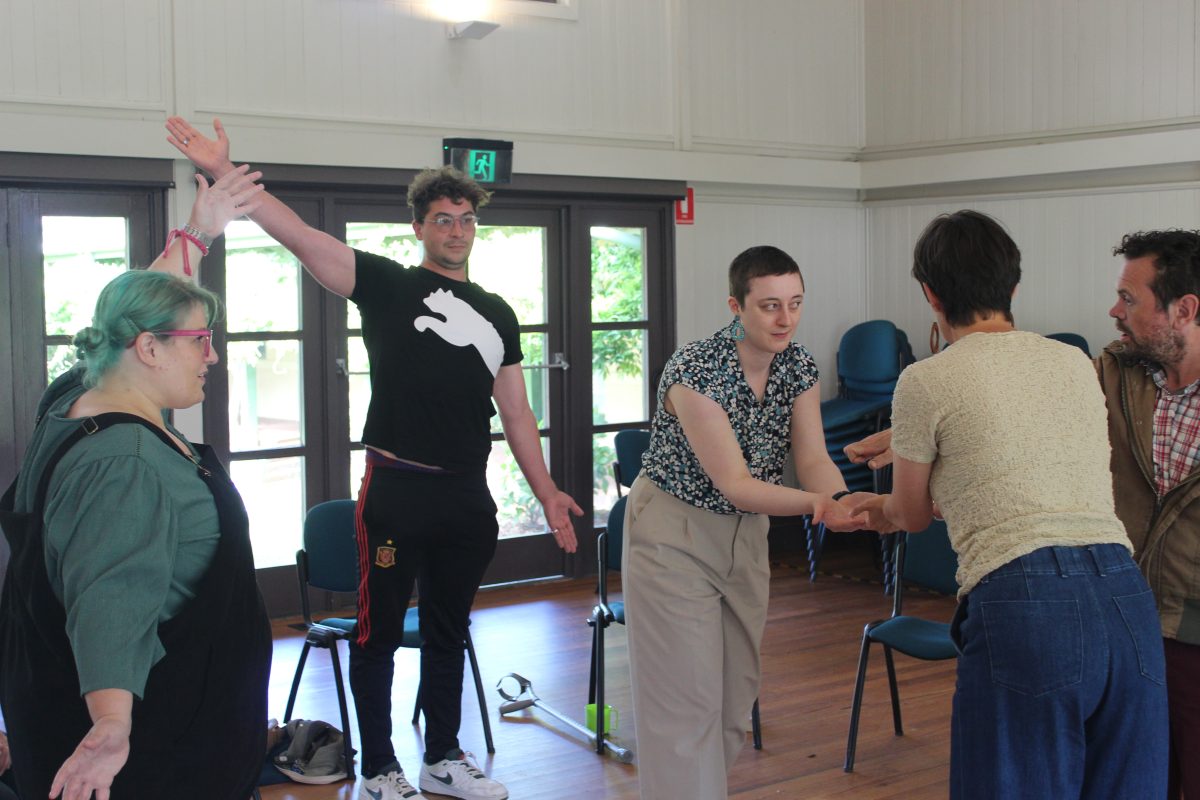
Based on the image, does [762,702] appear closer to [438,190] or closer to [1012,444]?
[438,190]

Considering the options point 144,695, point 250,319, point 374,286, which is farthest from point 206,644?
point 250,319

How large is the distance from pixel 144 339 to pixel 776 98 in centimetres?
602

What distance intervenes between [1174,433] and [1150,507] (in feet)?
0.54

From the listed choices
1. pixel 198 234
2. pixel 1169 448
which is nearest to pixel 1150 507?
pixel 1169 448

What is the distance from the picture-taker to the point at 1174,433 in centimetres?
242

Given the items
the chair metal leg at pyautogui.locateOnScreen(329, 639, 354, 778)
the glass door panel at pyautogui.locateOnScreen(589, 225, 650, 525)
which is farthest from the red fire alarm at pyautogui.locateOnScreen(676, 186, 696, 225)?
the chair metal leg at pyautogui.locateOnScreen(329, 639, 354, 778)

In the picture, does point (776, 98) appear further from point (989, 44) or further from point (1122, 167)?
point (1122, 167)

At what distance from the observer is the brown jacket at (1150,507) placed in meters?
2.39

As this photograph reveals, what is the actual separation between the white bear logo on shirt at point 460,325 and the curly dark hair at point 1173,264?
1814mm

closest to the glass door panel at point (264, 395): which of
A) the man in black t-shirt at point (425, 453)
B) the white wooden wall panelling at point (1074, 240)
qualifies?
the man in black t-shirt at point (425, 453)

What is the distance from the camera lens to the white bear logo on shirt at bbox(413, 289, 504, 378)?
342cm

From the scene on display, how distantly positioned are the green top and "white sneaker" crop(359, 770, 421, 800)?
169 centimetres

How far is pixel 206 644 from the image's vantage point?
1998 mm

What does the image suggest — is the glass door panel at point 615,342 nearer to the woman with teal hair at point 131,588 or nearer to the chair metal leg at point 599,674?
the chair metal leg at point 599,674
